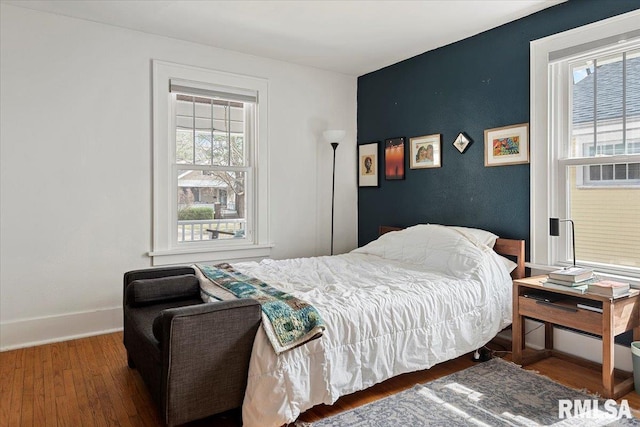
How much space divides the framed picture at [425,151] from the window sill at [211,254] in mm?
1720

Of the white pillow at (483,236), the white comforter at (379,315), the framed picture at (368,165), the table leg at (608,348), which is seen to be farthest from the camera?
the framed picture at (368,165)

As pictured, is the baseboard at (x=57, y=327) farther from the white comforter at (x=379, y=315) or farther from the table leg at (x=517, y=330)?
the table leg at (x=517, y=330)

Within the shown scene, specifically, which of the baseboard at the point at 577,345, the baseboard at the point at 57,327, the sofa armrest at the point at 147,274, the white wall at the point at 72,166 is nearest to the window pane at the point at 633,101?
the baseboard at the point at 577,345

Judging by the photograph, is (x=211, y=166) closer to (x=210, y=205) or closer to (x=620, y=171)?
(x=210, y=205)

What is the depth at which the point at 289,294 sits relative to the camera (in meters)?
2.43

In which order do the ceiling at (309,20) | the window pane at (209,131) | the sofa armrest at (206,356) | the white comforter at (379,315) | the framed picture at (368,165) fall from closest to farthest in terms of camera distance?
the sofa armrest at (206,356) < the white comforter at (379,315) < the ceiling at (309,20) < the window pane at (209,131) < the framed picture at (368,165)

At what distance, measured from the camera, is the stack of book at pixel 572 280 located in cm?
257

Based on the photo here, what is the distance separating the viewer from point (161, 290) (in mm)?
2736

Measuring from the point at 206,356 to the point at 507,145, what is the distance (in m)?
2.81

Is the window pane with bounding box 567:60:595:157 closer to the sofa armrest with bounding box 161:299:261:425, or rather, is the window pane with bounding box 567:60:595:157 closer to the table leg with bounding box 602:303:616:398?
the table leg with bounding box 602:303:616:398

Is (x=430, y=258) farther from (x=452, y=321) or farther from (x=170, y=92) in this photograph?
(x=170, y=92)

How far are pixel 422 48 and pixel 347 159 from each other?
4.84 feet

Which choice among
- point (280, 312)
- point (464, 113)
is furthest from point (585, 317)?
point (464, 113)

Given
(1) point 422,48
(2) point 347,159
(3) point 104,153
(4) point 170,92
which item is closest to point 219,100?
(4) point 170,92
